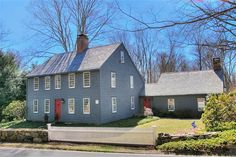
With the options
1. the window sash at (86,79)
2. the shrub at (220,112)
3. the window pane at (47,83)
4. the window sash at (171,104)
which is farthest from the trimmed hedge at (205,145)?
the window pane at (47,83)

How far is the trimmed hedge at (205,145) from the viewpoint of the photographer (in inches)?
432

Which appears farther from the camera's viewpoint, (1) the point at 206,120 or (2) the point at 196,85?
(2) the point at 196,85

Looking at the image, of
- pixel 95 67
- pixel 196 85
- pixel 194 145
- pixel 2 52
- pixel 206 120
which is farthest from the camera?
pixel 2 52

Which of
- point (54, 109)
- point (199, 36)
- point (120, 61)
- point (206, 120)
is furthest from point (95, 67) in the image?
point (199, 36)

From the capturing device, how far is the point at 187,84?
31625 mm

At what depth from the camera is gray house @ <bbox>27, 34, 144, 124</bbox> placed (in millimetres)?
25688

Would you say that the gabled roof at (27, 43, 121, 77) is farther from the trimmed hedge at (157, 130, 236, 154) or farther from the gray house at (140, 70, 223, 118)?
the trimmed hedge at (157, 130, 236, 154)

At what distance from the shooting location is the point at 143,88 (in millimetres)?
34281

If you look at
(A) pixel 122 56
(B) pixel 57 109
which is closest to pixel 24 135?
(B) pixel 57 109

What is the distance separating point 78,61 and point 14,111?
33.1ft

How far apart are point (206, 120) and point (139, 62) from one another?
32721mm

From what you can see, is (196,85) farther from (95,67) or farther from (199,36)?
(199,36)

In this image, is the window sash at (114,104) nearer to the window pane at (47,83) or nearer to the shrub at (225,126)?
the window pane at (47,83)

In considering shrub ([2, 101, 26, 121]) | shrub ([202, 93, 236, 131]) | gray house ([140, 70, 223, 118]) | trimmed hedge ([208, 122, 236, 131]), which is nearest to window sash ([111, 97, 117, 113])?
gray house ([140, 70, 223, 118])
